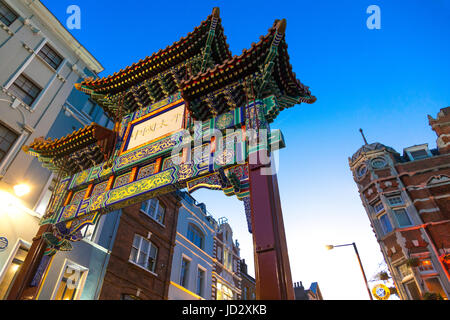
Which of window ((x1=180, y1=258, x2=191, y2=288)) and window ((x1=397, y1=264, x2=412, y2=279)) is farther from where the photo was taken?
window ((x1=397, y1=264, x2=412, y2=279))

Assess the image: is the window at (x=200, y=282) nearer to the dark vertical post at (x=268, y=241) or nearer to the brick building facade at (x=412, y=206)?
the brick building facade at (x=412, y=206)

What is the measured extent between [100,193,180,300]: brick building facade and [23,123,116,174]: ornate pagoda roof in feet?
21.5

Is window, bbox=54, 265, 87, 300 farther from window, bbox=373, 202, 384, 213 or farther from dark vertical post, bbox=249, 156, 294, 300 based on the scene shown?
window, bbox=373, 202, 384, 213

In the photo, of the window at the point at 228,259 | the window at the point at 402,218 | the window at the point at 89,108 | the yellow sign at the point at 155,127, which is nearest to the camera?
the yellow sign at the point at 155,127

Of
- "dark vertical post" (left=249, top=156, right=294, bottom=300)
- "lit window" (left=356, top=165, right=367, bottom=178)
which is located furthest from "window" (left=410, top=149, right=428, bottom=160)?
"dark vertical post" (left=249, top=156, right=294, bottom=300)

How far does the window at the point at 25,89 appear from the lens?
13480 millimetres

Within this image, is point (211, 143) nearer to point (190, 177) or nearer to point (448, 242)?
point (190, 177)

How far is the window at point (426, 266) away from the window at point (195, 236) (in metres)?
17.4

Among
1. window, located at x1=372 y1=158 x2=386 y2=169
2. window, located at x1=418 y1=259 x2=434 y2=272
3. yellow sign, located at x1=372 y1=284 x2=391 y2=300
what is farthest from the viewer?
window, located at x1=372 y1=158 x2=386 y2=169

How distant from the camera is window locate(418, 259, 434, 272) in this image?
835 inches

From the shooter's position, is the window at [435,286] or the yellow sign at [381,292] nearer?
the yellow sign at [381,292]

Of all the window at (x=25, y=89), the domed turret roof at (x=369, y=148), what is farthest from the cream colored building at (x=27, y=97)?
the domed turret roof at (x=369, y=148)

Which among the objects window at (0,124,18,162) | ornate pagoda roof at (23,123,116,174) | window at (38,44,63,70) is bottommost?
ornate pagoda roof at (23,123,116,174)

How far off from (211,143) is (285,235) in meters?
3.20
